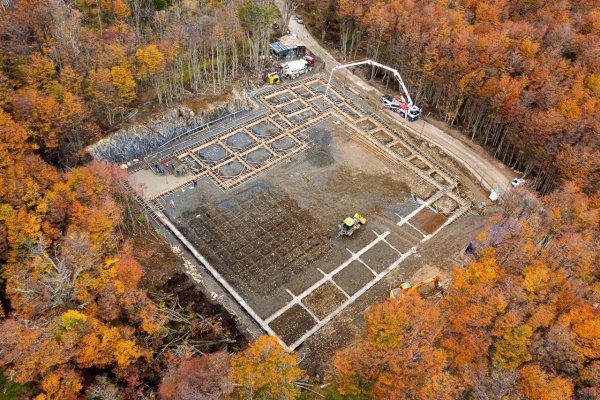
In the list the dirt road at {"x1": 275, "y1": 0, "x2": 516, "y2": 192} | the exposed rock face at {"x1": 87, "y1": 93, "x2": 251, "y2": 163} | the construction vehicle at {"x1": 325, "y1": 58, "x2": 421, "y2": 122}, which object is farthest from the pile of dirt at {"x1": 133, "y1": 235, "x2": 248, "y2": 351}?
the construction vehicle at {"x1": 325, "y1": 58, "x2": 421, "y2": 122}

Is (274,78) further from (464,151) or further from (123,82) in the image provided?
(464,151)

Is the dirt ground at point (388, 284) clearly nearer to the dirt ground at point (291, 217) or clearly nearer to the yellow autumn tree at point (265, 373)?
the dirt ground at point (291, 217)

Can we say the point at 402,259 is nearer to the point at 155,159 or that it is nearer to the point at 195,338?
the point at 195,338

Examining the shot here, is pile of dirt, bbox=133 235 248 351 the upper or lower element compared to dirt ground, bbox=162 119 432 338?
lower

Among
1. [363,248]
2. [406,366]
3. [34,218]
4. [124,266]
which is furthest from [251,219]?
[406,366]

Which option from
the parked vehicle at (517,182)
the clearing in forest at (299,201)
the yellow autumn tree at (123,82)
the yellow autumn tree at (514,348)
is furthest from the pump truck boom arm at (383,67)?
the yellow autumn tree at (514,348)

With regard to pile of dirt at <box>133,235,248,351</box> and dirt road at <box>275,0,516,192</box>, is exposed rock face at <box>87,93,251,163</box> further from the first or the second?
dirt road at <box>275,0,516,192</box>

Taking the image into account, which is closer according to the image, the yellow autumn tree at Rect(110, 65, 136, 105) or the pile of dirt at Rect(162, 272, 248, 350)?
the pile of dirt at Rect(162, 272, 248, 350)
